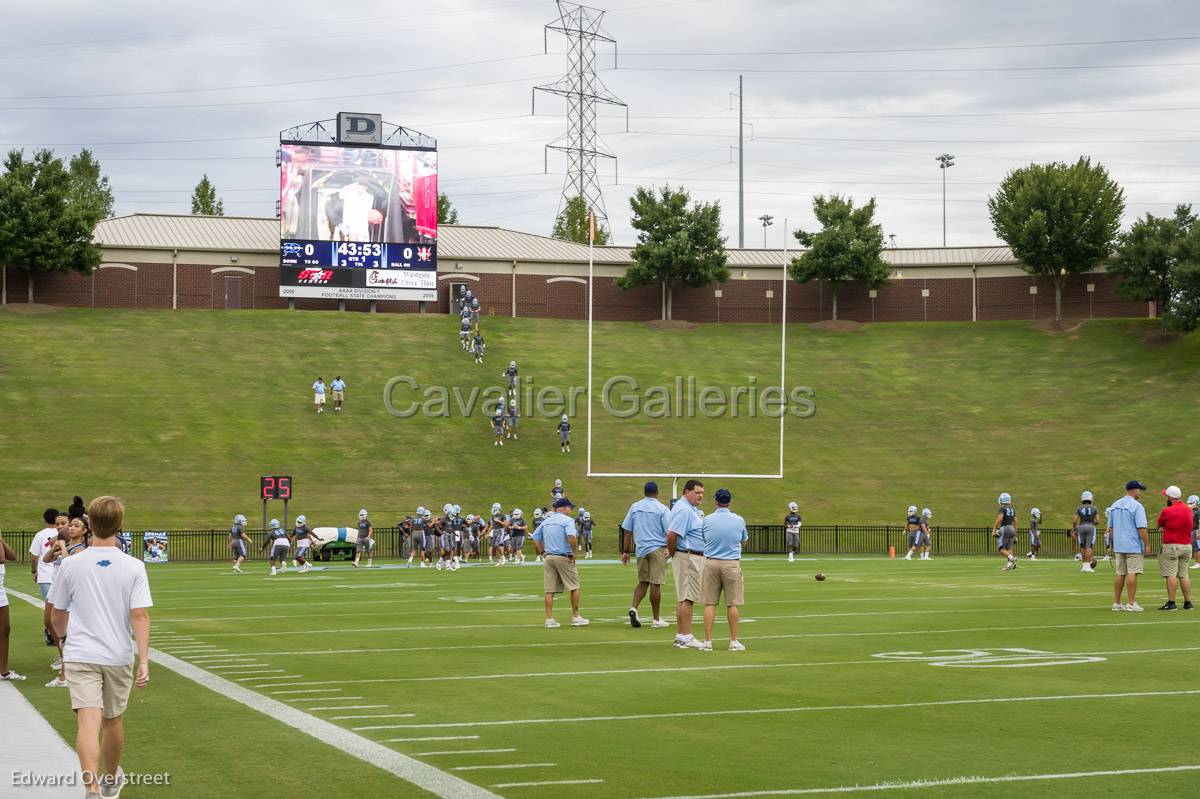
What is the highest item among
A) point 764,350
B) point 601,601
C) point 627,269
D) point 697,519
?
point 627,269

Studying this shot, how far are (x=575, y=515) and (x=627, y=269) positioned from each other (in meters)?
28.5

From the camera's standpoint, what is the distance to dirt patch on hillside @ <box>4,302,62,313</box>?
190 feet

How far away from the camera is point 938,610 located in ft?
65.5

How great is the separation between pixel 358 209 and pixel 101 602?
53.1m

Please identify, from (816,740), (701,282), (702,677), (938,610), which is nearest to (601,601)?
(938,610)

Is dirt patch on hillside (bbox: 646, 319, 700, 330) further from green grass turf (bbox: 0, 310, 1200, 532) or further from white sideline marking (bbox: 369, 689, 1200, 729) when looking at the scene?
white sideline marking (bbox: 369, 689, 1200, 729)

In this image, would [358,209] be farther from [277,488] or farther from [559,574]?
[559,574]

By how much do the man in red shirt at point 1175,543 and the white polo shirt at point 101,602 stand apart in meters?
15.2

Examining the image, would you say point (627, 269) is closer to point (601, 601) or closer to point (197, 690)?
point (601, 601)

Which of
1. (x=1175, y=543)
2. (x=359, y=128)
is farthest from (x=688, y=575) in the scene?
(x=359, y=128)

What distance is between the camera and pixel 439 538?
35656mm

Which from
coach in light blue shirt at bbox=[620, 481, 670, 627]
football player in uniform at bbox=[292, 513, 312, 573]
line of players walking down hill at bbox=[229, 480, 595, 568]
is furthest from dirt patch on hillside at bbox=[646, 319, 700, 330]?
coach in light blue shirt at bbox=[620, 481, 670, 627]

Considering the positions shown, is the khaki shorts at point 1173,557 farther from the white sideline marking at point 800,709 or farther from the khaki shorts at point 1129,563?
the white sideline marking at point 800,709

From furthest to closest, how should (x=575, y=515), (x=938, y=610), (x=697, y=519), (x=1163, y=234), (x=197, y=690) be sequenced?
(x=1163, y=234) < (x=575, y=515) < (x=938, y=610) < (x=697, y=519) < (x=197, y=690)
